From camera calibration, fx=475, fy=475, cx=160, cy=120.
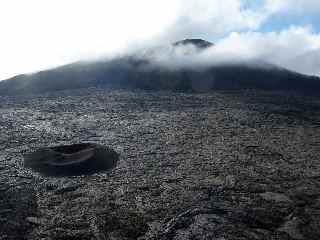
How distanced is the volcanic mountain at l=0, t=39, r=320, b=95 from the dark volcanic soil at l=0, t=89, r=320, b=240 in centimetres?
750

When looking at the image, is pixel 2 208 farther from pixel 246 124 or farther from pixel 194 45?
pixel 194 45

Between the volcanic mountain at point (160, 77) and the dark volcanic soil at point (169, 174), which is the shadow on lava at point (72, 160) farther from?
the volcanic mountain at point (160, 77)

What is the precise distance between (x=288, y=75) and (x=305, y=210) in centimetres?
3590

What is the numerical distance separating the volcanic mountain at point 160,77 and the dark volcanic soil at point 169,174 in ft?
24.6

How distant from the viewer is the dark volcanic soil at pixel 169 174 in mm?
16328

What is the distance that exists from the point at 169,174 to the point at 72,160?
5.23m

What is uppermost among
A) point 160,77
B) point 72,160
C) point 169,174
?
point 160,77

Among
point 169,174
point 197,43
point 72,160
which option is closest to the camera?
point 169,174

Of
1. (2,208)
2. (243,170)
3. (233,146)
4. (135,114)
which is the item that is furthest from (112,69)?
(2,208)

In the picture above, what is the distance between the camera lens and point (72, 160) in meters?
23.8

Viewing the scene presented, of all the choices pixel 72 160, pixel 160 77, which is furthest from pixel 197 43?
pixel 72 160

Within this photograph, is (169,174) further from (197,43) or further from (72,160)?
(197,43)

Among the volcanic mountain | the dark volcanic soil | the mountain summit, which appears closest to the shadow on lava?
the dark volcanic soil

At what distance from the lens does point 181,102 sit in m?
38.7
